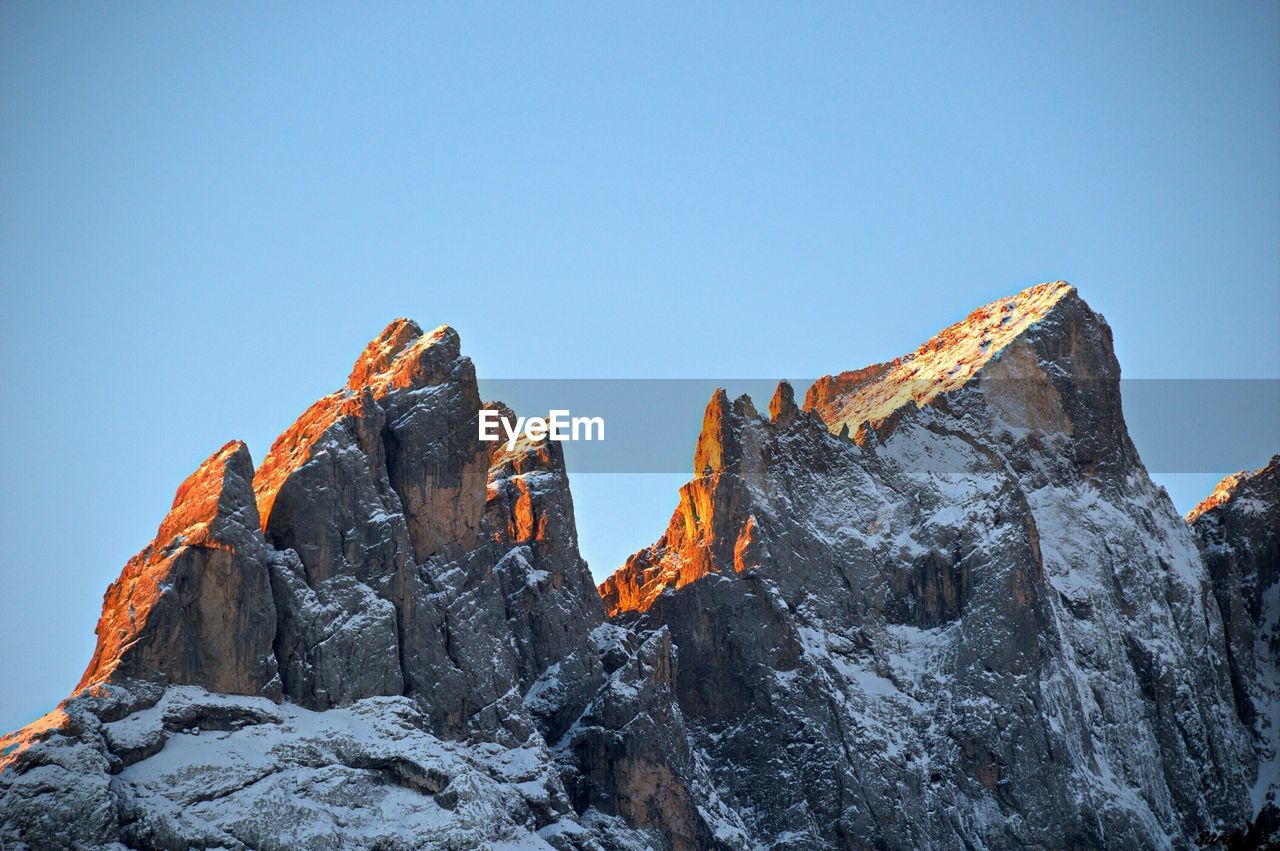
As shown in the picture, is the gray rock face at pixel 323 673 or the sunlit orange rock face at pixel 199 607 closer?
the gray rock face at pixel 323 673

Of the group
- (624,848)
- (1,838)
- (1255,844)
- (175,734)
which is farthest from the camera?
(624,848)

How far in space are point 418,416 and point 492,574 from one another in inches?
546

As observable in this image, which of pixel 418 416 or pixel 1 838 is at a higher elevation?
pixel 418 416

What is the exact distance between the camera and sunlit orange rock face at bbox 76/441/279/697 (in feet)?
577

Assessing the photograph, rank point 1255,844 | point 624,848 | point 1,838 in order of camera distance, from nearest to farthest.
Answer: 1. point 1255,844
2. point 1,838
3. point 624,848

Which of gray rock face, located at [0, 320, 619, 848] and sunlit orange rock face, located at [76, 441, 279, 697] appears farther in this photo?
sunlit orange rock face, located at [76, 441, 279, 697]

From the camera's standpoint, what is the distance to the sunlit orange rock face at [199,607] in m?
176

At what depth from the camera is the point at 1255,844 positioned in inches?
4636

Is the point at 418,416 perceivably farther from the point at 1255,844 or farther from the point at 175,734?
the point at 1255,844

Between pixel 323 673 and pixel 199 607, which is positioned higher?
pixel 199 607

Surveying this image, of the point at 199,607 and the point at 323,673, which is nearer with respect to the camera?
the point at 199,607

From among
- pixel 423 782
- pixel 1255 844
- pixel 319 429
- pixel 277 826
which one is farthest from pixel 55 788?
pixel 1255 844

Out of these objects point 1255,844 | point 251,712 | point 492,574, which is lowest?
point 1255,844

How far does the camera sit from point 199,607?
179 m
